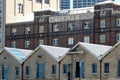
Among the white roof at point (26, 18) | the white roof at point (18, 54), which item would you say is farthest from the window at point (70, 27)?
the white roof at point (18, 54)

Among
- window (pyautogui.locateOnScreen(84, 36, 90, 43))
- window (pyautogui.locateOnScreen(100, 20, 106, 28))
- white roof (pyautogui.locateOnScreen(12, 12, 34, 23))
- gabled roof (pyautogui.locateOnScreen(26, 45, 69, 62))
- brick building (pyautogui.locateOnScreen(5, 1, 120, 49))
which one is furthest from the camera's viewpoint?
white roof (pyautogui.locateOnScreen(12, 12, 34, 23))

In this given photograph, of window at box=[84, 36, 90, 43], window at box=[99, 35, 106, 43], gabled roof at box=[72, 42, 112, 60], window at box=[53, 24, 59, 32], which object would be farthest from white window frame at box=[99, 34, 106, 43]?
gabled roof at box=[72, 42, 112, 60]

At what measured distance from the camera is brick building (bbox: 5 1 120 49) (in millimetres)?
92188

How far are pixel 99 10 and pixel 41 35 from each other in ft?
57.7

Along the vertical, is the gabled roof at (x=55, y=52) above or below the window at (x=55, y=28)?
below

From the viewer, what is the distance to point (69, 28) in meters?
99.2

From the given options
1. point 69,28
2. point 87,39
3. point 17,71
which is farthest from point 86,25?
point 17,71

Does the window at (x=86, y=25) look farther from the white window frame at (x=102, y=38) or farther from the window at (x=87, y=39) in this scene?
the white window frame at (x=102, y=38)

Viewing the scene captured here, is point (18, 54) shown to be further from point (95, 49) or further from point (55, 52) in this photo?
point (95, 49)

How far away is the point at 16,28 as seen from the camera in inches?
4316

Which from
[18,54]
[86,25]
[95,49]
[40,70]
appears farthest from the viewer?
[86,25]

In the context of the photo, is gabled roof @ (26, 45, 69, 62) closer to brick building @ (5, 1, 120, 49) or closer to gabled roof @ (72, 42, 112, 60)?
gabled roof @ (72, 42, 112, 60)

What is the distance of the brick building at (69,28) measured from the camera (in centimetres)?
9219

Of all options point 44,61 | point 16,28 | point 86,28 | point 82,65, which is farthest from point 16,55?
point 16,28
